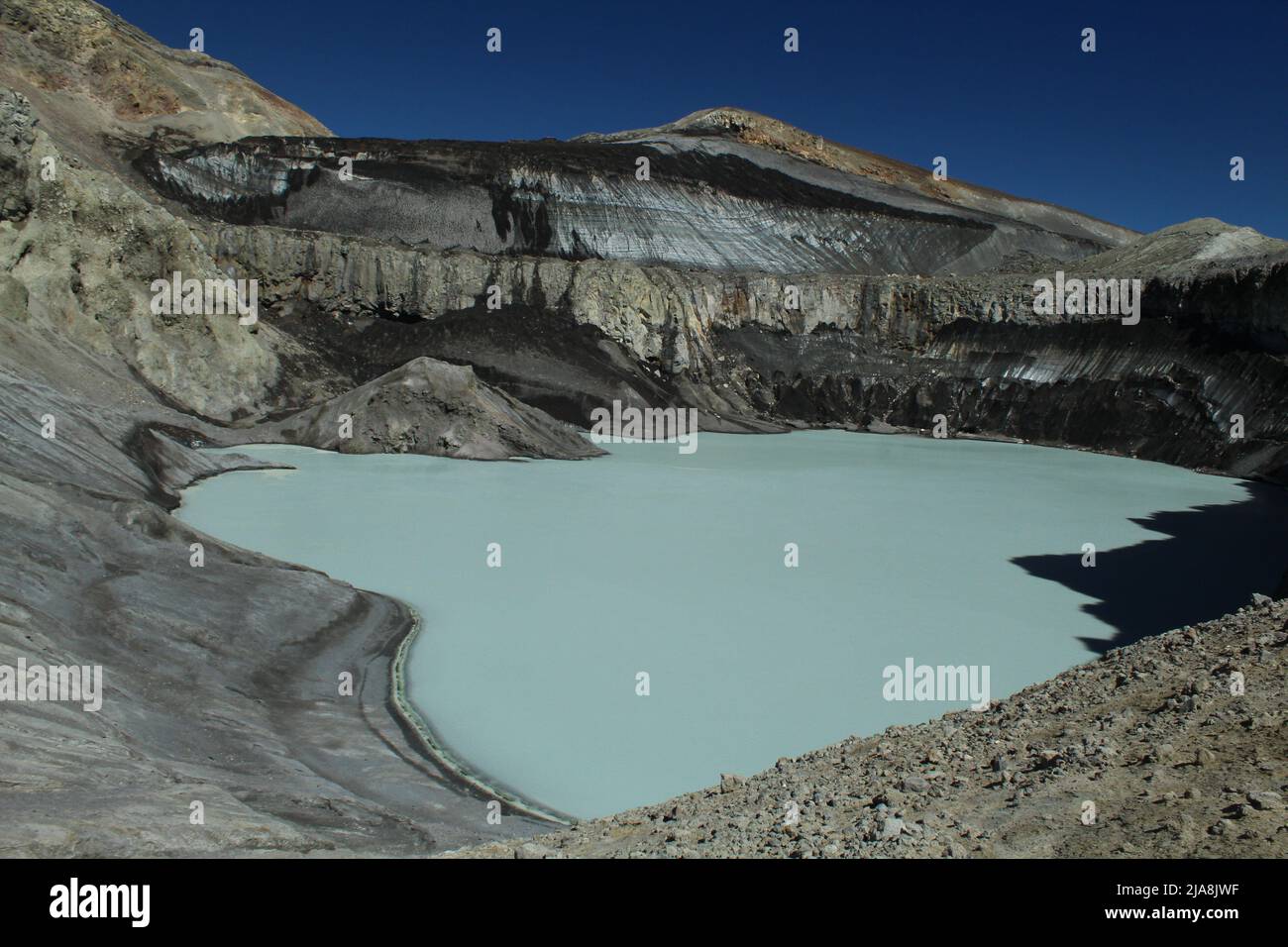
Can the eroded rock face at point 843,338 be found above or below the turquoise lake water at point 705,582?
above

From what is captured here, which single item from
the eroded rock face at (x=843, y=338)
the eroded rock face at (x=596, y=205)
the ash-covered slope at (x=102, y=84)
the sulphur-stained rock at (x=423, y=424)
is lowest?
the sulphur-stained rock at (x=423, y=424)

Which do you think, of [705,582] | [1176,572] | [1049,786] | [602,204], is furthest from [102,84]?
[1049,786]

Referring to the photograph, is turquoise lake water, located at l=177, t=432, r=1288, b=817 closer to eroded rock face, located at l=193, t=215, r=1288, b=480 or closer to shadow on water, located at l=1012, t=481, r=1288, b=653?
shadow on water, located at l=1012, t=481, r=1288, b=653

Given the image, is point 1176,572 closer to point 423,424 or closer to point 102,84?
point 423,424

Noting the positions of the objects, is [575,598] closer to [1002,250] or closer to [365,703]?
[365,703]

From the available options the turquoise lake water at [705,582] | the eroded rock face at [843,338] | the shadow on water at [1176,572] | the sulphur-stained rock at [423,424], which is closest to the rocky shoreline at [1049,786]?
the turquoise lake water at [705,582]

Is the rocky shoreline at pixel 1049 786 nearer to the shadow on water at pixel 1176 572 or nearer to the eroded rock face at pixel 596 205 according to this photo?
the shadow on water at pixel 1176 572
